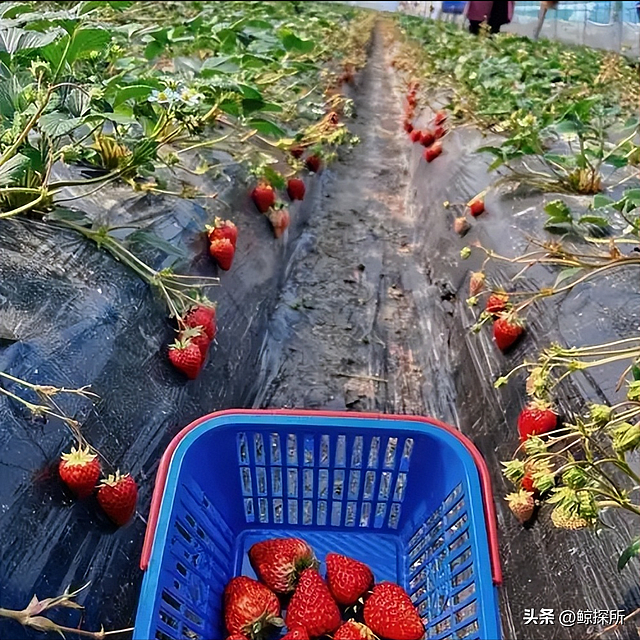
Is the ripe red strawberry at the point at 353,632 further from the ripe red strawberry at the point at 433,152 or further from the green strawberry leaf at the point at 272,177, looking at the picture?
the ripe red strawberry at the point at 433,152

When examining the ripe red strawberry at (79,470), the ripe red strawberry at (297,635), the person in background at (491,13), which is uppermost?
the ripe red strawberry at (79,470)

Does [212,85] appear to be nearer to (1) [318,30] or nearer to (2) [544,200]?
(2) [544,200]

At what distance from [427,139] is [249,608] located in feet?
10.3

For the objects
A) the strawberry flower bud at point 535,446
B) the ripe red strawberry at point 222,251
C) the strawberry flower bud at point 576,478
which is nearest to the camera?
the strawberry flower bud at point 576,478

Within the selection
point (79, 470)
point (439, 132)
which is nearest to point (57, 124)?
point (79, 470)

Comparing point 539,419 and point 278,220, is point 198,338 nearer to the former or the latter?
point 539,419

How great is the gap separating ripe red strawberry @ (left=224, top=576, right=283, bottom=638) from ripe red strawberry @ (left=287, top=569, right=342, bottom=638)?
36 mm

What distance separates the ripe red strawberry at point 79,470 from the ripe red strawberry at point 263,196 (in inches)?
61.2

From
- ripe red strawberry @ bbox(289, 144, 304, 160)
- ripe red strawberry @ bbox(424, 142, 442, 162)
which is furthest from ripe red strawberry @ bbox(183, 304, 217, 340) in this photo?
ripe red strawberry @ bbox(424, 142, 442, 162)

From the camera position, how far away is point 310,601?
1241 millimetres

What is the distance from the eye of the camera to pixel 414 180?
3955mm

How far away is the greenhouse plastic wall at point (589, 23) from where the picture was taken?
313 inches

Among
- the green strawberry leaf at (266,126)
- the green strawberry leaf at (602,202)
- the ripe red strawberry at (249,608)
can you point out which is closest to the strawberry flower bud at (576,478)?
the ripe red strawberry at (249,608)

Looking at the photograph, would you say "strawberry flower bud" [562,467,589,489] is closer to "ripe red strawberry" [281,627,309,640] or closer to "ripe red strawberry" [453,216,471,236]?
A: "ripe red strawberry" [281,627,309,640]
